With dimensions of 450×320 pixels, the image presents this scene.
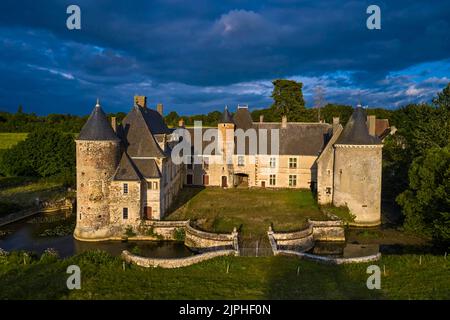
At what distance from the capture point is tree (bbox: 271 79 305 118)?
5641 cm

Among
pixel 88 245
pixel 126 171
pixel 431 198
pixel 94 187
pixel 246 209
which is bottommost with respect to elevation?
pixel 88 245

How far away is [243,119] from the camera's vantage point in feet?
124

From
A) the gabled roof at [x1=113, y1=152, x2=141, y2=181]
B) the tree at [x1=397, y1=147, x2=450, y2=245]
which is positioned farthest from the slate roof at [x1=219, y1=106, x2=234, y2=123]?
the tree at [x1=397, y1=147, x2=450, y2=245]

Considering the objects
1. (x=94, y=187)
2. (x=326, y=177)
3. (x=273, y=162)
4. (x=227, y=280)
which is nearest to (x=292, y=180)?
(x=273, y=162)

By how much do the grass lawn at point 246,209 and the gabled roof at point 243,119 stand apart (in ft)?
20.7

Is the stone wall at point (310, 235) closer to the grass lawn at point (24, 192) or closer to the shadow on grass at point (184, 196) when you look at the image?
the shadow on grass at point (184, 196)

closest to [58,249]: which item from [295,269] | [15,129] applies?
[295,269]

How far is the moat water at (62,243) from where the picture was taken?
22125 millimetres

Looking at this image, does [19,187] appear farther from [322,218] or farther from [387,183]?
[387,183]

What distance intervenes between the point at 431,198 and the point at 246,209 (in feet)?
39.9

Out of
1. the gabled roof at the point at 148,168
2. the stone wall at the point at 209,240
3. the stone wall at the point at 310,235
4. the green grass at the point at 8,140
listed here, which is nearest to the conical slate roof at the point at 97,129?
the gabled roof at the point at 148,168

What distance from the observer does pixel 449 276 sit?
43.8 feet

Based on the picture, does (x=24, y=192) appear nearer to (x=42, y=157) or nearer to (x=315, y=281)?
(x=42, y=157)

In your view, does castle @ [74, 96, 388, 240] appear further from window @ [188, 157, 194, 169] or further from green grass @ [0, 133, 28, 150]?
green grass @ [0, 133, 28, 150]
